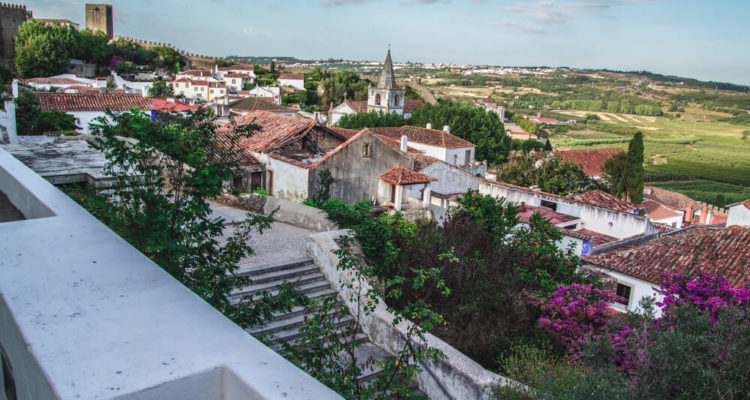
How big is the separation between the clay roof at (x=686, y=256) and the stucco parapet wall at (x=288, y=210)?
8.37 metres

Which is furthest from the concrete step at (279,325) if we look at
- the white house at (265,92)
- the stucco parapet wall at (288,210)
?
the white house at (265,92)

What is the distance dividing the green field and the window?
53472 millimetres

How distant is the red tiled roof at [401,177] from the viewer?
60.9 ft

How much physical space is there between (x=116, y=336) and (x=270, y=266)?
7721mm

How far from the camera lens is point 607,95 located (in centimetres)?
17175

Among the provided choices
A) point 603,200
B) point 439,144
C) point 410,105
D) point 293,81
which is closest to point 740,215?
point 603,200

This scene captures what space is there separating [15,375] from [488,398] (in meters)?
5.54

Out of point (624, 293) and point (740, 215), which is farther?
point (740, 215)

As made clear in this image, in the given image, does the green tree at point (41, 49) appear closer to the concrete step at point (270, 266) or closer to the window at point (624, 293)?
the concrete step at point (270, 266)

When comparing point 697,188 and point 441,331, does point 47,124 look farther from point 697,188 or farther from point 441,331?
point 697,188

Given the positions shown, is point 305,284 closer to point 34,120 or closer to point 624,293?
point 624,293

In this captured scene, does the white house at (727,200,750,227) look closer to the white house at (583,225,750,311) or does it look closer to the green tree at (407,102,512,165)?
the white house at (583,225,750,311)

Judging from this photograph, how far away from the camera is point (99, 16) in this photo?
96750mm

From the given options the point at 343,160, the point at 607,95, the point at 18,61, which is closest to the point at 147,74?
the point at 18,61
